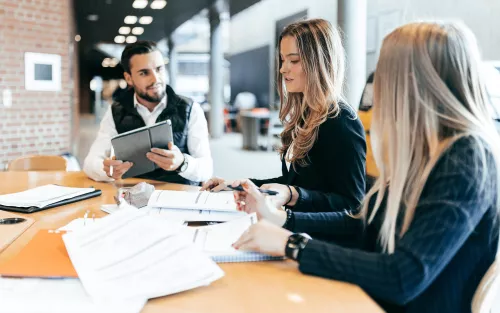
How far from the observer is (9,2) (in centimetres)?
551

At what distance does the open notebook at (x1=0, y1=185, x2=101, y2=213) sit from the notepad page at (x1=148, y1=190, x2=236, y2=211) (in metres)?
0.37

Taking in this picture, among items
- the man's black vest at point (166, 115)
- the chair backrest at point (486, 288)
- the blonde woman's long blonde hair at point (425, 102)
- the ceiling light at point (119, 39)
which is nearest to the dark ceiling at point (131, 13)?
the ceiling light at point (119, 39)

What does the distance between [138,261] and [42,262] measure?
277 mm

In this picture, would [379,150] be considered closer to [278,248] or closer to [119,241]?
[278,248]

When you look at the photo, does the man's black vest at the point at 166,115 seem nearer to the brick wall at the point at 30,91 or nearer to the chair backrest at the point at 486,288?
the chair backrest at the point at 486,288

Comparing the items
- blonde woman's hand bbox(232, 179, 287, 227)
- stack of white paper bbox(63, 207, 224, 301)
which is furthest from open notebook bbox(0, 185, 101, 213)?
blonde woman's hand bbox(232, 179, 287, 227)

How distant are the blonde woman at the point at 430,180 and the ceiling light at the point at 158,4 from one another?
11.0 metres

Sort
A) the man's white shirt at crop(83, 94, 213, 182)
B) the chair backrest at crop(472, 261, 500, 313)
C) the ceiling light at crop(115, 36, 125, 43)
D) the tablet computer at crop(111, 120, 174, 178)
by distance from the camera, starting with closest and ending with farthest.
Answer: the chair backrest at crop(472, 261, 500, 313) < the tablet computer at crop(111, 120, 174, 178) < the man's white shirt at crop(83, 94, 213, 182) < the ceiling light at crop(115, 36, 125, 43)

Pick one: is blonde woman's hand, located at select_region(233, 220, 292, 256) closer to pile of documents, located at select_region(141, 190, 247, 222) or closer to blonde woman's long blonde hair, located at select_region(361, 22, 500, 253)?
blonde woman's long blonde hair, located at select_region(361, 22, 500, 253)

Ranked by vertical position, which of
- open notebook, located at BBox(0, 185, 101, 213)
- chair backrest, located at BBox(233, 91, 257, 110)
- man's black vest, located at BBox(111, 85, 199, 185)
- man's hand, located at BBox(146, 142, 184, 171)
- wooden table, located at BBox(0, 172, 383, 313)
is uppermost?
chair backrest, located at BBox(233, 91, 257, 110)

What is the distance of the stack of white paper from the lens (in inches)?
43.7

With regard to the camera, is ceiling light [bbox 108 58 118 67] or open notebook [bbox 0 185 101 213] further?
ceiling light [bbox 108 58 118 67]

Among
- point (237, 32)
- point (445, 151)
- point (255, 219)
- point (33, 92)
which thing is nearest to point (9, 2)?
point (33, 92)

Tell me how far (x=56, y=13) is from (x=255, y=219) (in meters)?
5.43
